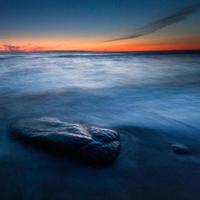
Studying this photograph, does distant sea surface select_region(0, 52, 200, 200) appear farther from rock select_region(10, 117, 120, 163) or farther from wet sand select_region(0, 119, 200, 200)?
rock select_region(10, 117, 120, 163)

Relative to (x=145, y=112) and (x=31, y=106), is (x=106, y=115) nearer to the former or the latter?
(x=145, y=112)

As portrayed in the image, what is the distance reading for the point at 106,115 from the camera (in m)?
4.88

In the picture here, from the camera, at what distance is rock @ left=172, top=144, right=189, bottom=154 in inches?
124

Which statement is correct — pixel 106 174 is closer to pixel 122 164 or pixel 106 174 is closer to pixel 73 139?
pixel 122 164

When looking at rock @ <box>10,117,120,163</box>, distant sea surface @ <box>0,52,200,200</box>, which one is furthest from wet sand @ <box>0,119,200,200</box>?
rock @ <box>10,117,120,163</box>

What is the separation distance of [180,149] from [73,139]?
5.09 feet

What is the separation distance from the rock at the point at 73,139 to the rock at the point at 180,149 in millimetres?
834

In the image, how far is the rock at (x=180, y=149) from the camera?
3.14m

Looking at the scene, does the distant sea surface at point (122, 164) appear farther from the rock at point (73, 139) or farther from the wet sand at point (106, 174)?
the rock at point (73, 139)

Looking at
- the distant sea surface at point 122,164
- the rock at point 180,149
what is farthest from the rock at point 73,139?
the rock at point 180,149

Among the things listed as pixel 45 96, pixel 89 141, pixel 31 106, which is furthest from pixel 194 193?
pixel 45 96

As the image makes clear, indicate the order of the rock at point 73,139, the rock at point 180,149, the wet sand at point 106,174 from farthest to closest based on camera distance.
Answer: the rock at point 180,149, the rock at point 73,139, the wet sand at point 106,174

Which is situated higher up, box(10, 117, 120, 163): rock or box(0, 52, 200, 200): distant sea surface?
box(10, 117, 120, 163): rock

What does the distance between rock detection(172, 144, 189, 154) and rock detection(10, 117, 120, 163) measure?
834mm
